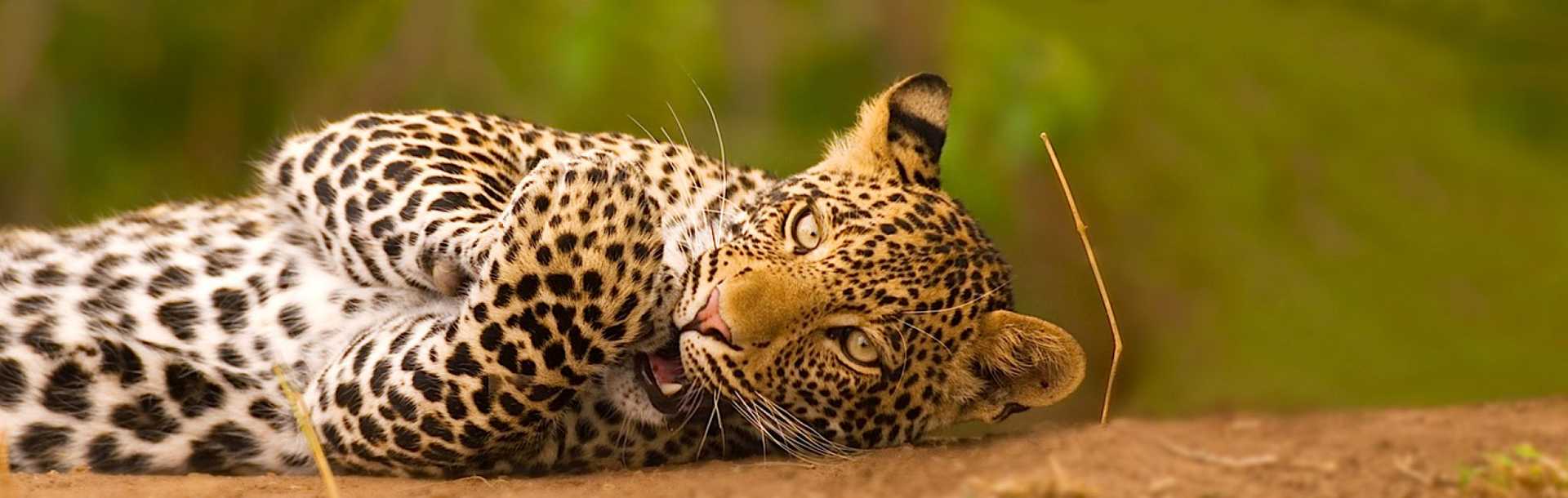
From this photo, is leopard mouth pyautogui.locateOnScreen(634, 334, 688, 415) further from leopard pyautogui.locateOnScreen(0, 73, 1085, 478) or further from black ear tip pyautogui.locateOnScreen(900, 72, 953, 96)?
black ear tip pyautogui.locateOnScreen(900, 72, 953, 96)

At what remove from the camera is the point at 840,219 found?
15.9ft

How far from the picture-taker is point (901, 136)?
534 centimetres

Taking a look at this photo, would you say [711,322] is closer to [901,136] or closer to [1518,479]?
[901,136]

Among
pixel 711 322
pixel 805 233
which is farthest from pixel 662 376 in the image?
pixel 805 233

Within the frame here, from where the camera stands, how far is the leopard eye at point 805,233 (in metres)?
4.80

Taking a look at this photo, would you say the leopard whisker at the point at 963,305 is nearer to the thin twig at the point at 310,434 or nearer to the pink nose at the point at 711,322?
the pink nose at the point at 711,322

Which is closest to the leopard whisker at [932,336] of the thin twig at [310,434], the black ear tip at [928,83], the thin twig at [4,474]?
the black ear tip at [928,83]

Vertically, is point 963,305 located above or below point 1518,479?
above

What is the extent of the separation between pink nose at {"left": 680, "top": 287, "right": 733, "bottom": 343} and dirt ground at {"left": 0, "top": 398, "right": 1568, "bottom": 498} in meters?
0.43

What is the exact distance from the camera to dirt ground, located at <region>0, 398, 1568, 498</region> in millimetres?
3811

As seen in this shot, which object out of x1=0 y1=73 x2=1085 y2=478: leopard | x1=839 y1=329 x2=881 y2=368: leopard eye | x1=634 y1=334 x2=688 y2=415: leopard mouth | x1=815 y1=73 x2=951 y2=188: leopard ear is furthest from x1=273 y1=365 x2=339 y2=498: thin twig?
x1=815 y1=73 x2=951 y2=188: leopard ear

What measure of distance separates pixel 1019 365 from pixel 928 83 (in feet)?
3.72

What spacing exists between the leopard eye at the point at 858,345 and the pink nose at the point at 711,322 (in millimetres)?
436

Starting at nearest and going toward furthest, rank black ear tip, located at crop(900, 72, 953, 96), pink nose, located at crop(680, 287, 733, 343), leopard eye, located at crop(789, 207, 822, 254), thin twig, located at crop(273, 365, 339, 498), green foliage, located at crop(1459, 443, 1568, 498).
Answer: green foliage, located at crop(1459, 443, 1568, 498) → thin twig, located at crop(273, 365, 339, 498) → pink nose, located at crop(680, 287, 733, 343) → leopard eye, located at crop(789, 207, 822, 254) → black ear tip, located at crop(900, 72, 953, 96)
